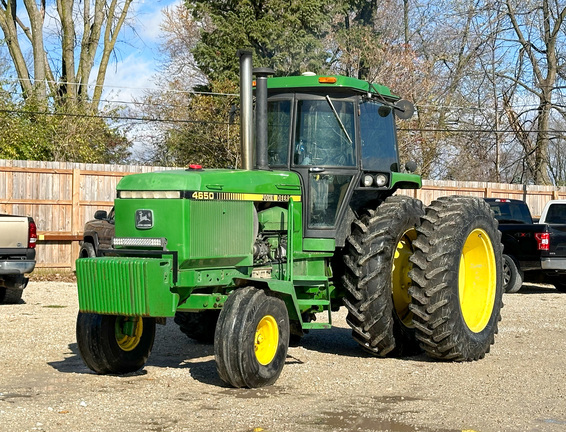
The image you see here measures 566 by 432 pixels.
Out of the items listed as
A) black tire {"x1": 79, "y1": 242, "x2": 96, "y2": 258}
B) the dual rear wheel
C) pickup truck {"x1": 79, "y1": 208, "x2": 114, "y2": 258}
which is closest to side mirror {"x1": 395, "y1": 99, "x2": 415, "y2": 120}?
Result: the dual rear wheel

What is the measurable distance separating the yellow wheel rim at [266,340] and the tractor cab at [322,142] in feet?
4.56

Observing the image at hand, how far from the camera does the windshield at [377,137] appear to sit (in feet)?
29.5

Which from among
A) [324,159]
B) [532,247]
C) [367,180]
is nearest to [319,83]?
[324,159]

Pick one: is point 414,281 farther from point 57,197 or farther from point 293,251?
point 57,197

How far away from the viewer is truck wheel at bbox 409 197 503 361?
8406mm

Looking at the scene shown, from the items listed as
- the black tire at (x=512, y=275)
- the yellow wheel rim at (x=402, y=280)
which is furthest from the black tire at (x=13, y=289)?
the black tire at (x=512, y=275)

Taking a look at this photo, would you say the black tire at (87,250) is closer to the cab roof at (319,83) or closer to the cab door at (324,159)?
the cab roof at (319,83)

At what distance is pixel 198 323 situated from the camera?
9.52m

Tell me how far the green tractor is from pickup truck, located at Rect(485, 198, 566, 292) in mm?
6806

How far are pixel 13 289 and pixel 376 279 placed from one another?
7266 mm

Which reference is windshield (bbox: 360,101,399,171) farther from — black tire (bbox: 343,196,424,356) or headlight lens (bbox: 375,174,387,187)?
black tire (bbox: 343,196,424,356)

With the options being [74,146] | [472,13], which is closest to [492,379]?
[74,146]

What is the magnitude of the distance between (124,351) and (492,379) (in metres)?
3.35

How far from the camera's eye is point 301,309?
Result: 8359mm
